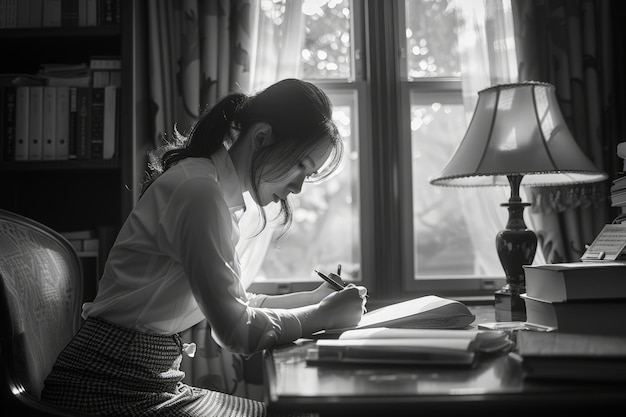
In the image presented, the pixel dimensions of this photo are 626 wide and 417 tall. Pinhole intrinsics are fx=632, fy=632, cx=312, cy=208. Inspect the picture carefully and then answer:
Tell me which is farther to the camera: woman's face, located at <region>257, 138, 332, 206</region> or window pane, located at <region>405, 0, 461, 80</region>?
window pane, located at <region>405, 0, 461, 80</region>

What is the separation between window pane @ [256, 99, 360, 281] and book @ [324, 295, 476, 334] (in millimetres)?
1056

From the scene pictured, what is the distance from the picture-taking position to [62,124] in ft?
6.01

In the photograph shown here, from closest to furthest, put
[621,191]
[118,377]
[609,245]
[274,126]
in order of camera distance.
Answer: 1. [118,377]
2. [274,126]
3. [609,245]
4. [621,191]

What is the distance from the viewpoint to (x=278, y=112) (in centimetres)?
111

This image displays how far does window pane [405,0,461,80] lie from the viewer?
2.17 m

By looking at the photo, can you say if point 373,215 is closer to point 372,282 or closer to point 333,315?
point 372,282

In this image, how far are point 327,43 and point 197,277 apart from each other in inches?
56.7

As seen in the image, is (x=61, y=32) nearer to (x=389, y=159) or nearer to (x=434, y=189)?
(x=389, y=159)

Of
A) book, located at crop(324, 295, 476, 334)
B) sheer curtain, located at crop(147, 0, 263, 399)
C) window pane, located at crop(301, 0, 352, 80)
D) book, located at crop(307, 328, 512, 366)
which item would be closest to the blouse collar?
book, located at crop(324, 295, 476, 334)

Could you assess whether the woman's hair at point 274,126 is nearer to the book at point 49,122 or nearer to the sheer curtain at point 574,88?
the book at point 49,122

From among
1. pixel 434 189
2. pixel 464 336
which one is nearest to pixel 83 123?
pixel 434 189

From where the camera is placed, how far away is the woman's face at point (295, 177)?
3.74 feet

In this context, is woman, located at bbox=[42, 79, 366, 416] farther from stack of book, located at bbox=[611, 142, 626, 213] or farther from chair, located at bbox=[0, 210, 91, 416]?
stack of book, located at bbox=[611, 142, 626, 213]

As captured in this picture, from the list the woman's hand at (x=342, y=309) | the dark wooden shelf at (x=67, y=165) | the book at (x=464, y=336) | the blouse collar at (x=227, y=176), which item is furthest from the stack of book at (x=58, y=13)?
the book at (x=464, y=336)
